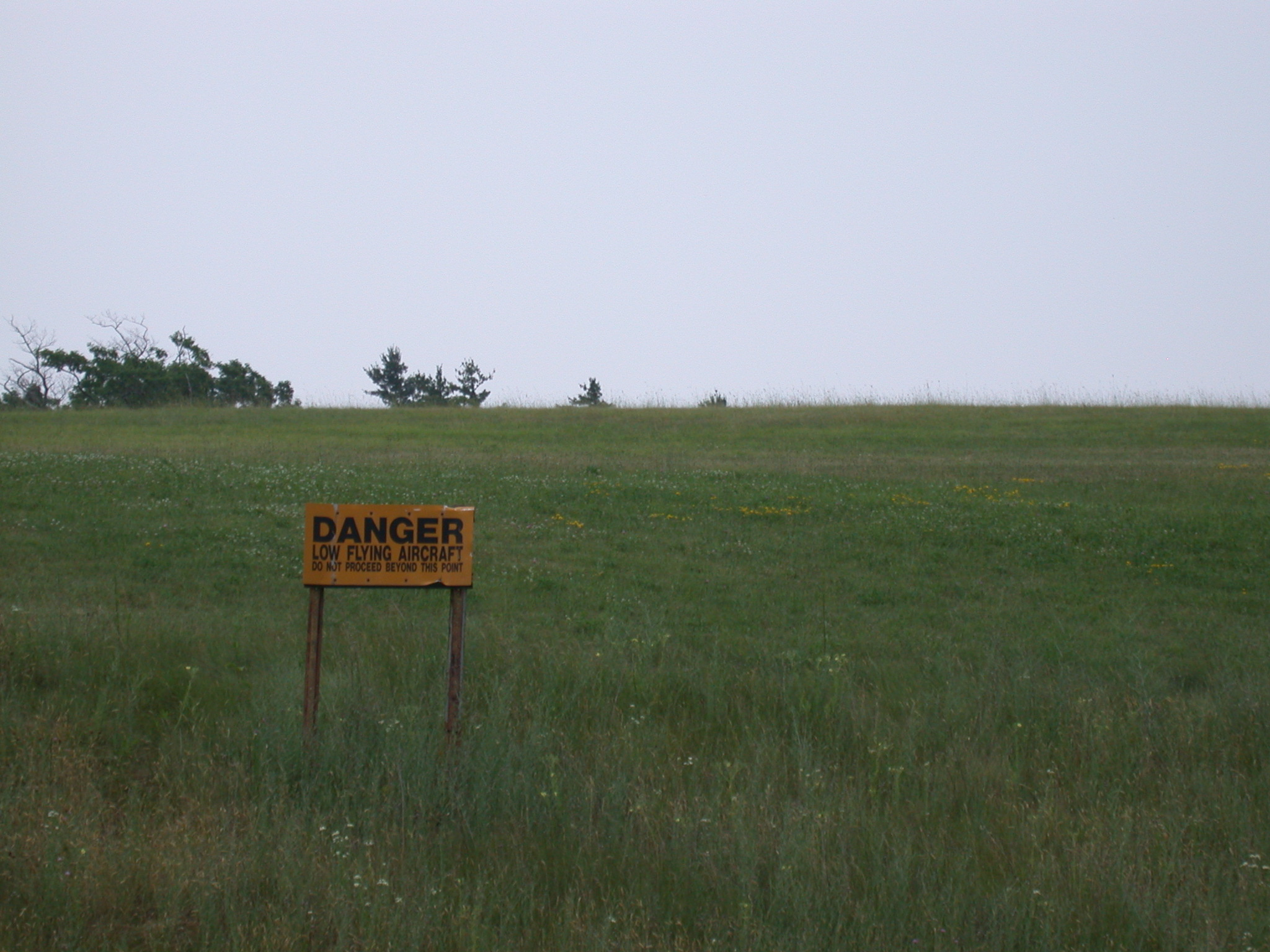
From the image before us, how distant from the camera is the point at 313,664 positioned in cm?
607

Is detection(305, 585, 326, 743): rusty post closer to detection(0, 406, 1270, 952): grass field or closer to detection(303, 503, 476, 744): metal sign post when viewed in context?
detection(303, 503, 476, 744): metal sign post

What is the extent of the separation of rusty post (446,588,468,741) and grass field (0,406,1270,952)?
0.52 ft

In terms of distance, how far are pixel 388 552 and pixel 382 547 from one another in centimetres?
4

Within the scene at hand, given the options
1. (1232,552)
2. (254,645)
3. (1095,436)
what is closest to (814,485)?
(1232,552)

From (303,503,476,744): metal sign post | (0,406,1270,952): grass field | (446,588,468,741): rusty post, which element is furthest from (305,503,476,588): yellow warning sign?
(0,406,1270,952): grass field

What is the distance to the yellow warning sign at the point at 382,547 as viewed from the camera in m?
6.00

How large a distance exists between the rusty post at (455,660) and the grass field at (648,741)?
6.3 inches

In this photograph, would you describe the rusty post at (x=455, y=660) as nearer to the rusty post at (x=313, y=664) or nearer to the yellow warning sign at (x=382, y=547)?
the yellow warning sign at (x=382, y=547)

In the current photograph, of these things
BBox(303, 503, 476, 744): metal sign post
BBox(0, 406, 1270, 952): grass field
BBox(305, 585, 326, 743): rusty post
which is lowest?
BBox(0, 406, 1270, 952): grass field

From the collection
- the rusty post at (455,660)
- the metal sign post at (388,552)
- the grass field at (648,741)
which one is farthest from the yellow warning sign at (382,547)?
the grass field at (648,741)

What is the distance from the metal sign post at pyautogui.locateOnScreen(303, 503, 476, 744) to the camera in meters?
6.00

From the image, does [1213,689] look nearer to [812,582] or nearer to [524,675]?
[812,582]

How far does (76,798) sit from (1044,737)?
5.53m

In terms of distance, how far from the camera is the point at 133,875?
465cm
